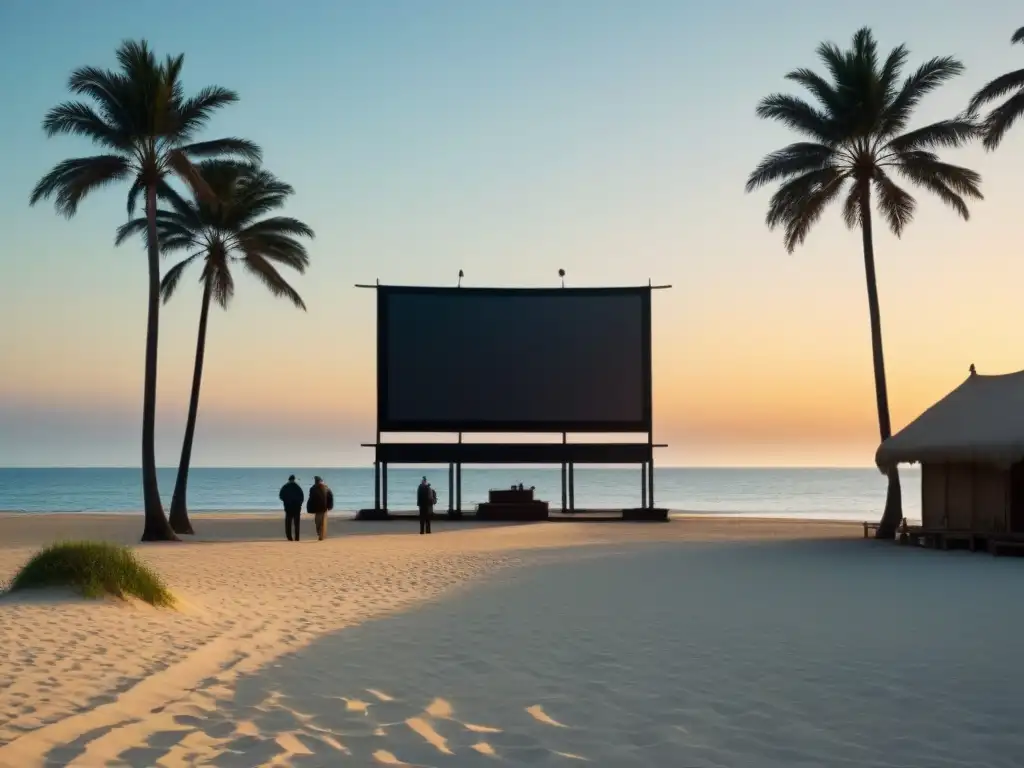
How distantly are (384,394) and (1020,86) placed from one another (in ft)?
71.9

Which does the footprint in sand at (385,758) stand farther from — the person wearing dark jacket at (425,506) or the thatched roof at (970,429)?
the person wearing dark jacket at (425,506)

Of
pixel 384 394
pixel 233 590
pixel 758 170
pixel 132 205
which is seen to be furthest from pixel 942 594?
Answer: pixel 384 394

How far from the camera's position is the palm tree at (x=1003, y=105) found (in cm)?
2542

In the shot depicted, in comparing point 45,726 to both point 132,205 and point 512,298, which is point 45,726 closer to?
point 132,205

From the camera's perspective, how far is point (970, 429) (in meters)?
22.6

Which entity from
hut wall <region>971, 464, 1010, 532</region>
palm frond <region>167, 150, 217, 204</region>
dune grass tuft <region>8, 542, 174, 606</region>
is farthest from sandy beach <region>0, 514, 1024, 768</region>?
palm frond <region>167, 150, 217, 204</region>

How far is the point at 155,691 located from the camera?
25.0ft

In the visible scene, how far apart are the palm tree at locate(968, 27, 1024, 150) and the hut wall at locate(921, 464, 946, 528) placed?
27.9 feet

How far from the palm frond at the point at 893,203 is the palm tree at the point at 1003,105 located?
2469 millimetres

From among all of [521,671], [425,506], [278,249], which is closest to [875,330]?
[425,506]

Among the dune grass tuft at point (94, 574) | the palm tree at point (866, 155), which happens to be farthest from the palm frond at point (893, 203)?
the dune grass tuft at point (94, 574)

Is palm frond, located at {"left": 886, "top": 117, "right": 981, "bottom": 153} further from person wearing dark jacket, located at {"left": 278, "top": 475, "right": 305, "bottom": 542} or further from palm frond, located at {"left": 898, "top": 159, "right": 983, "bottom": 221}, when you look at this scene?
person wearing dark jacket, located at {"left": 278, "top": 475, "right": 305, "bottom": 542}

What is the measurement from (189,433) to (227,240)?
6202 millimetres

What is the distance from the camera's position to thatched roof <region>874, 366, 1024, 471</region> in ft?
70.5
